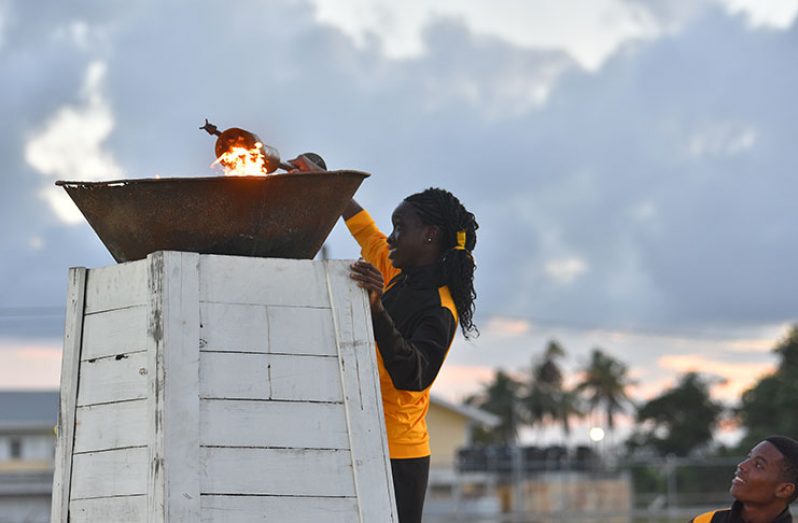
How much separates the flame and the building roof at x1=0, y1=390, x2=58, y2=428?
42021mm

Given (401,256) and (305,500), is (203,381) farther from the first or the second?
(401,256)

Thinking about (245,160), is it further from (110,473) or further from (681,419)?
(681,419)

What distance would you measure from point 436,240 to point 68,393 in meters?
1.47

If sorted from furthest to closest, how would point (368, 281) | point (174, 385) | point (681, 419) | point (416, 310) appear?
point (681, 419) < point (416, 310) < point (368, 281) < point (174, 385)

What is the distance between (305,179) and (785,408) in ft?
137

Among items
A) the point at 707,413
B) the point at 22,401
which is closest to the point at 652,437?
the point at 707,413

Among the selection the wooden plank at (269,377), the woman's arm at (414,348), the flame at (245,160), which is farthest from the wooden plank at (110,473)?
the flame at (245,160)

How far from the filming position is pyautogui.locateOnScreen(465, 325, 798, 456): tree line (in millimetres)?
46509

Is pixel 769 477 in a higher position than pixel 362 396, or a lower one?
lower

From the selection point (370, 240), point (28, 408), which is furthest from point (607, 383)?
point (370, 240)

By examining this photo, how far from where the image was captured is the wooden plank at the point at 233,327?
181 inches

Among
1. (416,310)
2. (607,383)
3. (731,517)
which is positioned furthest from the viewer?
(607,383)

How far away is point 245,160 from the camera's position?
4.96m

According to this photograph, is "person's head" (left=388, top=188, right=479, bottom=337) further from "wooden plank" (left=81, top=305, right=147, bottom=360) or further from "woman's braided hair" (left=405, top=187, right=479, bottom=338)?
"wooden plank" (left=81, top=305, right=147, bottom=360)
